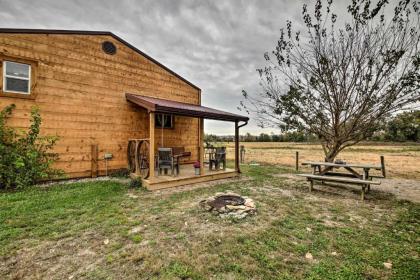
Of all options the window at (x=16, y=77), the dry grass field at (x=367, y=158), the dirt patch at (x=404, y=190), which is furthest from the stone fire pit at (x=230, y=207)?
the dry grass field at (x=367, y=158)

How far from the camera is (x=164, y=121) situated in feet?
32.5

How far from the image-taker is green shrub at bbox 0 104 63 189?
565 cm

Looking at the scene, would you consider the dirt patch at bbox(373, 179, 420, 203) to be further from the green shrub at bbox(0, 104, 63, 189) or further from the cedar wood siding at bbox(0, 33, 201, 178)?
the green shrub at bbox(0, 104, 63, 189)

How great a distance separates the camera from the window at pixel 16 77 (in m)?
6.11

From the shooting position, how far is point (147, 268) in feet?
8.09

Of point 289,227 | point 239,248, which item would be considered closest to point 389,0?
point 289,227

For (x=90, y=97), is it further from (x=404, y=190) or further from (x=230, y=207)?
(x=404, y=190)

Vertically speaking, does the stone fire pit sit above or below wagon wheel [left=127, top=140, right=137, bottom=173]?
below

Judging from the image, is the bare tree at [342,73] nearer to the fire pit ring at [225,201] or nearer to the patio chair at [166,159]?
the patio chair at [166,159]

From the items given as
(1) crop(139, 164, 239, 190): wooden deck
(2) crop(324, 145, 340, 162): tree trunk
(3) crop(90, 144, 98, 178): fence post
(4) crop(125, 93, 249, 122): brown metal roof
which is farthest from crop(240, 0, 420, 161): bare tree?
(3) crop(90, 144, 98, 178): fence post

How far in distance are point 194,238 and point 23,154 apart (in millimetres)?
5993

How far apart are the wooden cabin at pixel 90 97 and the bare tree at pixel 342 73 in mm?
2150

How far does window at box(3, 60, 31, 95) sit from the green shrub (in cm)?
59

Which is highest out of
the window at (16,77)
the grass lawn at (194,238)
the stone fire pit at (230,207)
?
the window at (16,77)
